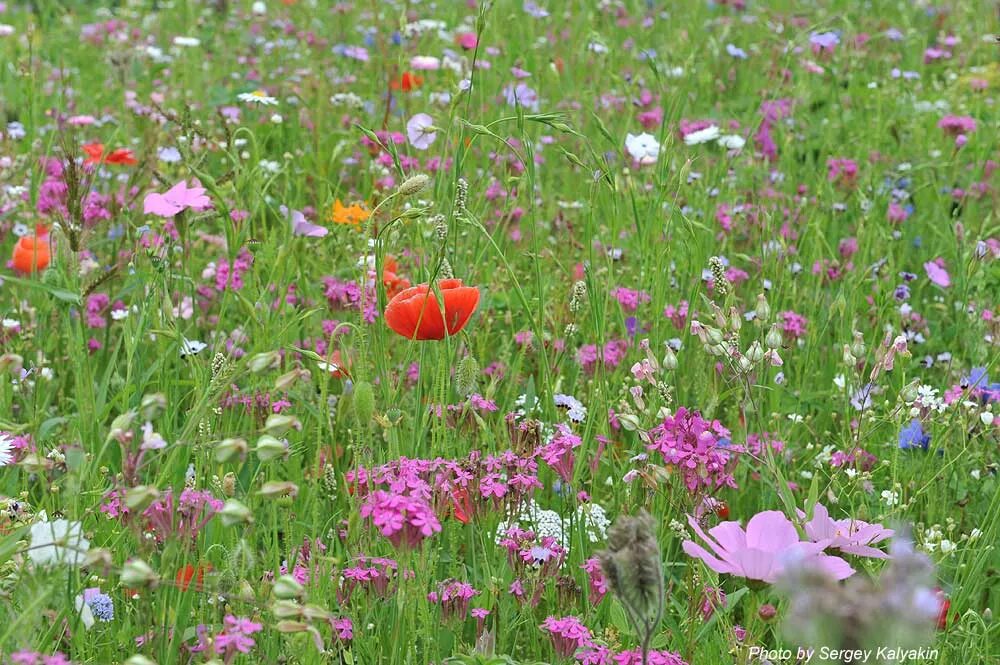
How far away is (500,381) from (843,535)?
2.93 ft

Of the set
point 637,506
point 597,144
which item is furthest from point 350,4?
point 637,506

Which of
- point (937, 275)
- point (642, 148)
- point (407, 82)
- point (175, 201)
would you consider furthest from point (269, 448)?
point (407, 82)

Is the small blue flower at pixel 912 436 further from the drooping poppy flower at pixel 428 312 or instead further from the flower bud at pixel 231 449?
the flower bud at pixel 231 449

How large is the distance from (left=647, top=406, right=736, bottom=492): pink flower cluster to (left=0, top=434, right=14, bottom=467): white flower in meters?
0.98

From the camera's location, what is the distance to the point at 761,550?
1.32 metres

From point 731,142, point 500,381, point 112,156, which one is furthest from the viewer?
point 731,142

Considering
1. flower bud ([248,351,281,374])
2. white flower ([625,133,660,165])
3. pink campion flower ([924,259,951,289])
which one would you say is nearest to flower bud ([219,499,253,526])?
flower bud ([248,351,281,374])

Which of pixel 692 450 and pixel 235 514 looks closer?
pixel 235 514

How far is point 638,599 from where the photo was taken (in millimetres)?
1106

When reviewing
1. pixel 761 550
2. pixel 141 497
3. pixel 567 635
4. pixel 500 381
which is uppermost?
pixel 141 497

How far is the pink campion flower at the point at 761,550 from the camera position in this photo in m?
1.29

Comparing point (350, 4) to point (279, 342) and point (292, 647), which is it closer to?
point (279, 342)

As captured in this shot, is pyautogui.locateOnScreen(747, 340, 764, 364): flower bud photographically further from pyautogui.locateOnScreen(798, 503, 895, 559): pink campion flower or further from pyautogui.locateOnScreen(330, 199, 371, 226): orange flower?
pyautogui.locateOnScreen(330, 199, 371, 226): orange flower

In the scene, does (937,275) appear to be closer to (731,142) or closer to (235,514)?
(731,142)
